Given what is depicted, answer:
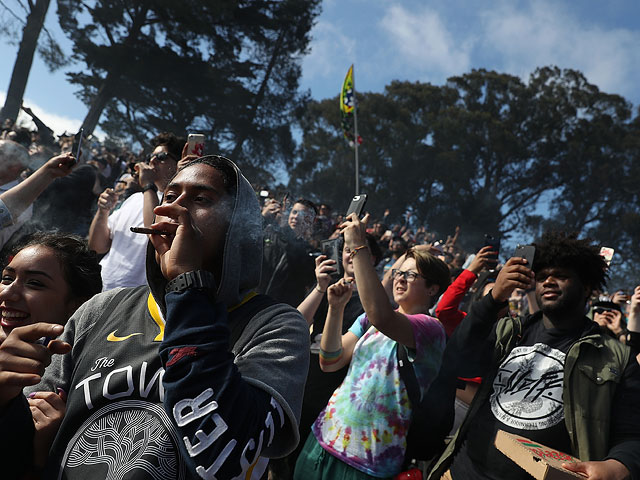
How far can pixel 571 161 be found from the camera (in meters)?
29.0

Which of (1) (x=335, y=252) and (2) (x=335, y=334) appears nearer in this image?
(2) (x=335, y=334)

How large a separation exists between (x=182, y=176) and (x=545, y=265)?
7.68ft

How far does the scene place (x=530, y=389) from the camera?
256 cm

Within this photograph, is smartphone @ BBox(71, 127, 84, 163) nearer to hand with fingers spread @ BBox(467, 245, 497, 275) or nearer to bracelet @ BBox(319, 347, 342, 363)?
bracelet @ BBox(319, 347, 342, 363)

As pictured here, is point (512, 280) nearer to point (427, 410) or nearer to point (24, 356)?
point (427, 410)

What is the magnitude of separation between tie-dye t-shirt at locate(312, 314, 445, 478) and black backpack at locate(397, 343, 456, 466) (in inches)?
1.3

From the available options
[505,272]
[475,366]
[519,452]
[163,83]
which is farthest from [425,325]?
[163,83]

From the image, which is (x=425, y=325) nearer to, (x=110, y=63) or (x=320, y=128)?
(x=110, y=63)

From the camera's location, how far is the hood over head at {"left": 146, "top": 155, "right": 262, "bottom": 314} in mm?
1423

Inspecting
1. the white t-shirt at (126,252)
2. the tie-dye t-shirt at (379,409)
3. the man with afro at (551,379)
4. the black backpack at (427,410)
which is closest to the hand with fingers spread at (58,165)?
the white t-shirt at (126,252)

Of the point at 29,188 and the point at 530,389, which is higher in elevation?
the point at 29,188

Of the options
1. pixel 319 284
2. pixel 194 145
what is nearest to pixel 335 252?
pixel 319 284

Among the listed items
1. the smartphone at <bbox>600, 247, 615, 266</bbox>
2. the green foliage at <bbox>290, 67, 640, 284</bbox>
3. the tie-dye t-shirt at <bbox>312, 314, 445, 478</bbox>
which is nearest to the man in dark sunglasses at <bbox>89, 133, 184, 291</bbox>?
the tie-dye t-shirt at <bbox>312, 314, 445, 478</bbox>

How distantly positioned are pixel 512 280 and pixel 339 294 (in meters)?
1.06
